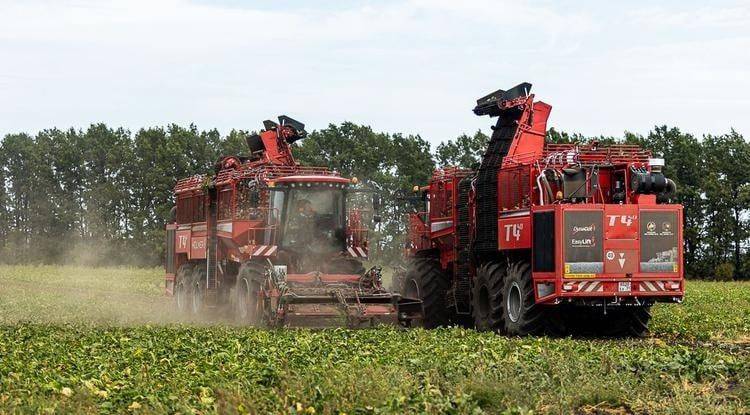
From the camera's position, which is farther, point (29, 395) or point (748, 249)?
point (748, 249)

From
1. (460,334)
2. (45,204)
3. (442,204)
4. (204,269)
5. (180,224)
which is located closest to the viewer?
(460,334)

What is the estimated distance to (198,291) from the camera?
29953 mm

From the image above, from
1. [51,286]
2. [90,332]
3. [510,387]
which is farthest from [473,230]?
[51,286]

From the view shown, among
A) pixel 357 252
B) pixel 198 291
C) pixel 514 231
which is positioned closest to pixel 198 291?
pixel 198 291

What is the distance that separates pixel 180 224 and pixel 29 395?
21.0 m

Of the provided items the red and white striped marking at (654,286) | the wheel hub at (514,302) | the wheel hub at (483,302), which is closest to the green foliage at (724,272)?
the wheel hub at (483,302)

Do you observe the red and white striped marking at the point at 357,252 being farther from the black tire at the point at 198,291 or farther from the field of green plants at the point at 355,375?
the field of green plants at the point at 355,375

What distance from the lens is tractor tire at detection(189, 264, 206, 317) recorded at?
2937 cm

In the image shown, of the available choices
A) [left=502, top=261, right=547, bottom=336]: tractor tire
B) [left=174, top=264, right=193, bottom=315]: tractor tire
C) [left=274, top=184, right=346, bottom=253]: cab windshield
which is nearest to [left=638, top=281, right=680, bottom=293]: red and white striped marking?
[left=502, top=261, right=547, bottom=336]: tractor tire

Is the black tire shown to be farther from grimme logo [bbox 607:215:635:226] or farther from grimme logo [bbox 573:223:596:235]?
grimme logo [bbox 607:215:635:226]

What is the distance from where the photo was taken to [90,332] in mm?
19469

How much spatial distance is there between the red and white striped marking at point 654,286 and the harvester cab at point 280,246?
4653 mm

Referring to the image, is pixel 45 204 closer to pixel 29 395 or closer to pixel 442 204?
pixel 442 204

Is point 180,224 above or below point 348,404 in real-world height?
above
